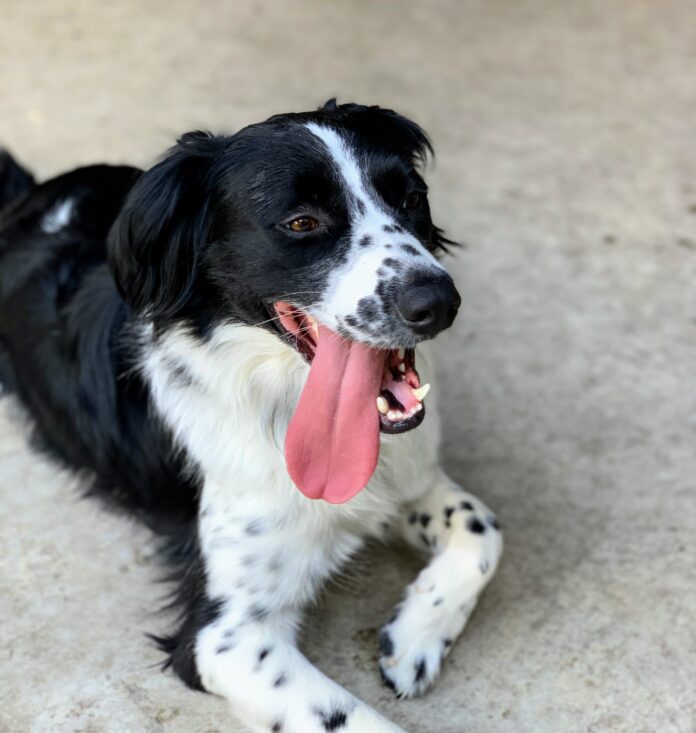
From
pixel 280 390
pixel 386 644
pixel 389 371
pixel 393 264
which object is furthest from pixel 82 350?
pixel 386 644

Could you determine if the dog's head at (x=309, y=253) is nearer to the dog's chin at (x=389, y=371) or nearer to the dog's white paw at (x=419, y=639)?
the dog's chin at (x=389, y=371)

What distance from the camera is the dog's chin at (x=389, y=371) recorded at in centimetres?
260

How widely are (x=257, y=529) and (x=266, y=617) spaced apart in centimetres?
24

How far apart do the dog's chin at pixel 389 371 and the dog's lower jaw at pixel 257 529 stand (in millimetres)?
80

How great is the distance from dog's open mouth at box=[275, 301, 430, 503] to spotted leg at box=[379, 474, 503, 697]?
50 centimetres

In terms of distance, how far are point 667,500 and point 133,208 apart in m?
2.00

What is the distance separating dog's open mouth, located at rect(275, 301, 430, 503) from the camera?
8.53ft

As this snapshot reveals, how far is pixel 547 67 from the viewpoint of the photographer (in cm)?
611

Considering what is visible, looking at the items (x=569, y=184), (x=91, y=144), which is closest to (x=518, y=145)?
(x=569, y=184)

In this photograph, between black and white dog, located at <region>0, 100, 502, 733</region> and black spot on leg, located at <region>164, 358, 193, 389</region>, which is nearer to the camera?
black and white dog, located at <region>0, 100, 502, 733</region>

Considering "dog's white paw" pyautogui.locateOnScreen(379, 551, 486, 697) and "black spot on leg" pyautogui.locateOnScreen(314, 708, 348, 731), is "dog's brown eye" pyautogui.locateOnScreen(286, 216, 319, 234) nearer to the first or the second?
"dog's white paw" pyautogui.locateOnScreen(379, 551, 486, 697)

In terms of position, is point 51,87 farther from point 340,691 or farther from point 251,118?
point 340,691

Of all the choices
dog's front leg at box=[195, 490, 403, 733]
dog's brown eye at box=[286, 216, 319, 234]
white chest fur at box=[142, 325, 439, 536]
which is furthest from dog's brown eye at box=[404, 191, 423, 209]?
dog's front leg at box=[195, 490, 403, 733]

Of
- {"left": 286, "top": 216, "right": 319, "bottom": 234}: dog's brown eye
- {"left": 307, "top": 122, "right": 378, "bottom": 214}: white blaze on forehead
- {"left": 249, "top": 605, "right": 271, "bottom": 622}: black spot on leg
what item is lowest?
{"left": 249, "top": 605, "right": 271, "bottom": 622}: black spot on leg
